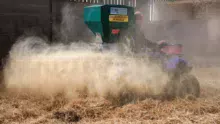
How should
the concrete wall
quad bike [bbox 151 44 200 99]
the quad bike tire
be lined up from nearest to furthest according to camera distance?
quad bike [bbox 151 44 200 99], the quad bike tire, the concrete wall

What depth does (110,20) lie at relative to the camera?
439cm

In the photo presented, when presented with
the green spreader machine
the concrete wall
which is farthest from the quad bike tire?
the concrete wall

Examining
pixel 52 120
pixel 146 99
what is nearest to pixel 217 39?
pixel 146 99

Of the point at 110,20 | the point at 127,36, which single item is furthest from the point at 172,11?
the point at 110,20

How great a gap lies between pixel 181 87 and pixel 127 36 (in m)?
1.12

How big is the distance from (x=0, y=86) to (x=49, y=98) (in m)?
1.12

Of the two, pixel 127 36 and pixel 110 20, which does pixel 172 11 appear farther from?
pixel 110 20

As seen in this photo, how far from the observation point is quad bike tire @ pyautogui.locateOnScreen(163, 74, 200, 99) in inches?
169

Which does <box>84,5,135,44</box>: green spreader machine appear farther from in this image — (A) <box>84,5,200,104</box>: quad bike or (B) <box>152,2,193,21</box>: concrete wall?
(B) <box>152,2,193,21</box>: concrete wall

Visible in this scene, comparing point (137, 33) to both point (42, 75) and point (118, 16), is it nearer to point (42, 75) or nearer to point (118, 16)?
point (118, 16)

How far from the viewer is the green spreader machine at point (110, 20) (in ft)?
14.4

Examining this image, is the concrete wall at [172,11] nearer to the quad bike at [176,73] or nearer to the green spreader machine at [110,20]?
the green spreader machine at [110,20]

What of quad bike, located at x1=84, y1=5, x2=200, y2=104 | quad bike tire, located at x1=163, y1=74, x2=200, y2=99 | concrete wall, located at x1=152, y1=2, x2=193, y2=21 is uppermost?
concrete wall, located at x1=152, y1=2, x2=193, y2=21

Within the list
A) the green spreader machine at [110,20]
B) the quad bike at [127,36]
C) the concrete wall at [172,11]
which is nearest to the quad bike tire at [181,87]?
the quad bike at [127,36]
